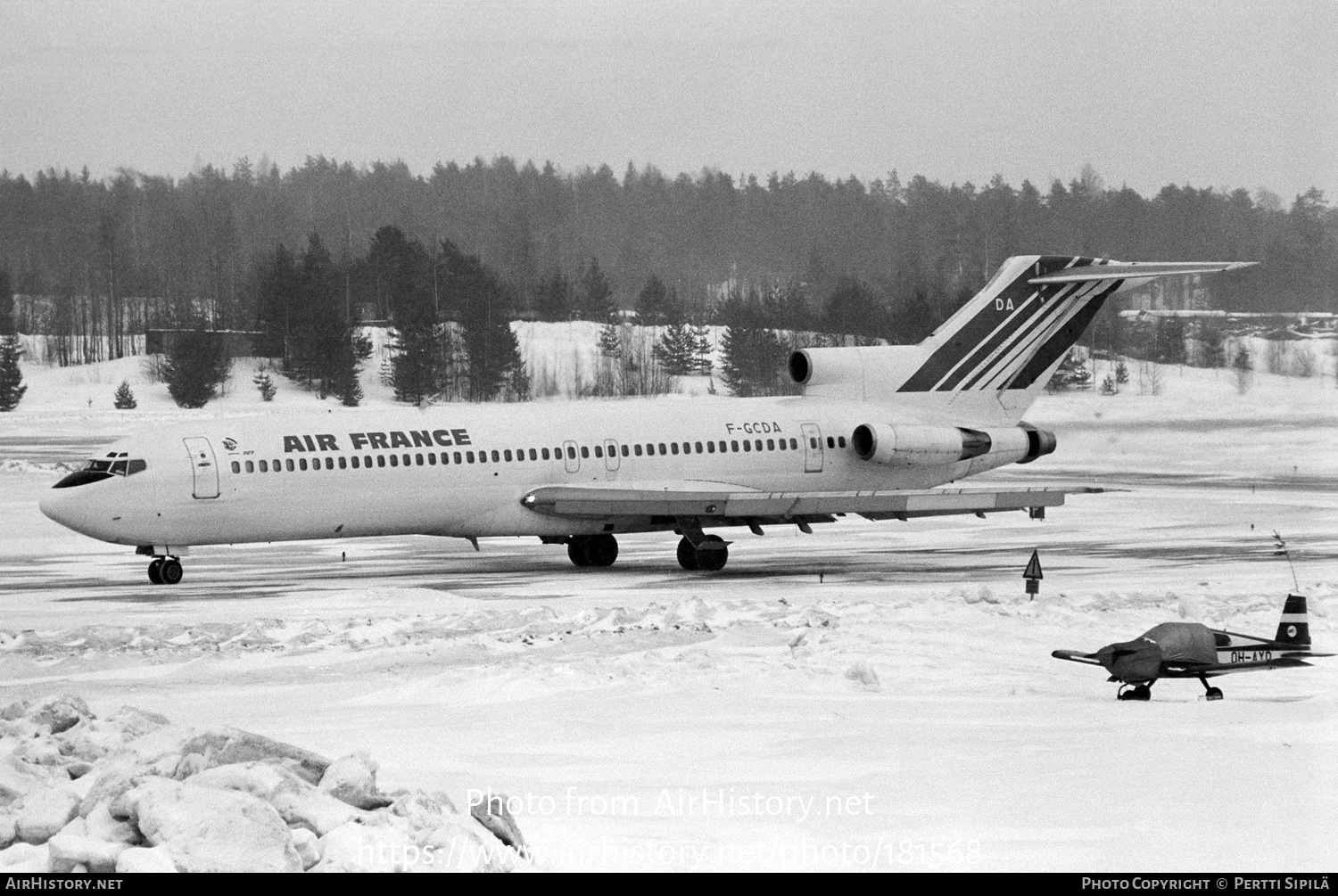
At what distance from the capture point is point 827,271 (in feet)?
223

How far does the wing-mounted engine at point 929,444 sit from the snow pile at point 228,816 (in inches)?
767

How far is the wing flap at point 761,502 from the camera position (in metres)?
29.6

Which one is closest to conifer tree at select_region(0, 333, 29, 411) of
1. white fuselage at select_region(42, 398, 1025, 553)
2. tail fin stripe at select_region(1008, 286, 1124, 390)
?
white fuselage at select_region(42, 398, 1025, 553)

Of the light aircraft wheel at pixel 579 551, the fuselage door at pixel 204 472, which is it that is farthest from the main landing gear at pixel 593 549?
the fuselage door at pixel 204 472

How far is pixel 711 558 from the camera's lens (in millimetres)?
30141

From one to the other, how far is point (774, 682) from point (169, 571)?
12911 mm

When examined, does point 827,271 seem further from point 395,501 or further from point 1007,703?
point 1007,703

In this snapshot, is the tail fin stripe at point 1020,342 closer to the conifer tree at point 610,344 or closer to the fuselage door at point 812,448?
the fuselage door at point 812,448

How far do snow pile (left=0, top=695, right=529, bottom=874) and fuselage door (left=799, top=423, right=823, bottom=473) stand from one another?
62.8 ft

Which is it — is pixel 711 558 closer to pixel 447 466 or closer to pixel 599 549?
pixel 599 549

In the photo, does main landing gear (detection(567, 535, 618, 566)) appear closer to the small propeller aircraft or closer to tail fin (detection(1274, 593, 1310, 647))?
the small propeller aircraft

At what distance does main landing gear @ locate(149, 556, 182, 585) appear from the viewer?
2802 centimetres

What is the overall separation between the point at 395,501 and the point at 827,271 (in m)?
41.2
